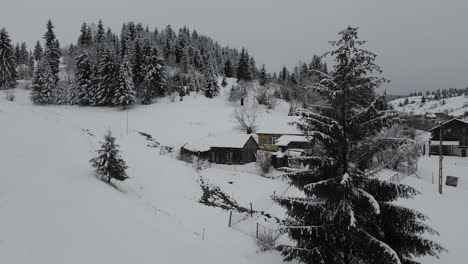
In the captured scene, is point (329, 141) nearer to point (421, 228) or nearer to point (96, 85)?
point (421, 228)

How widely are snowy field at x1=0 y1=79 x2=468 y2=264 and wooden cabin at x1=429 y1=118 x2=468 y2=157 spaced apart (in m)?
28.4

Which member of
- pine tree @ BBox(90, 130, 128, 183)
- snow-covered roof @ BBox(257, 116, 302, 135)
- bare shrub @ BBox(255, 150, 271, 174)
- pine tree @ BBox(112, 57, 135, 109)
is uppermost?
pine tree @ BBox(112, 57, 135, 109)

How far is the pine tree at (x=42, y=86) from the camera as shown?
212 feet

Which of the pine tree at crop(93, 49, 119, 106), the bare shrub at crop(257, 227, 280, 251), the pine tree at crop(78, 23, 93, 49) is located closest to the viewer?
the bare shrub at crop(257, 227, 280, 251)

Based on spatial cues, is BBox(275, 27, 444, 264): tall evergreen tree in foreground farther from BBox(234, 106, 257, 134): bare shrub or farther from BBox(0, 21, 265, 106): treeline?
BBox(0, 21, 265, 106): treeline

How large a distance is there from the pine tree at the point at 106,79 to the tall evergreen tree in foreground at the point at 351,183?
2451 inches

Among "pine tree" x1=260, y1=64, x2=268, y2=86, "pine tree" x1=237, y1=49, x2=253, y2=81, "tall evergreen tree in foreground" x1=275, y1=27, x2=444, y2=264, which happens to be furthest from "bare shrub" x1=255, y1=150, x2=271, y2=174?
"pine tree" x1=237, y1=49, x2=253, y2=81

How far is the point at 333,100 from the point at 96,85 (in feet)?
218

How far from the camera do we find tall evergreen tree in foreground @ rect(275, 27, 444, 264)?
1059 cm

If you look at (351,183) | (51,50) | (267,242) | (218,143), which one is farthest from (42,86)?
(351,183)

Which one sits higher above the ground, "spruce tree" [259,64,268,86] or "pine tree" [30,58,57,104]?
"spruce tree" [259,64,268,86]

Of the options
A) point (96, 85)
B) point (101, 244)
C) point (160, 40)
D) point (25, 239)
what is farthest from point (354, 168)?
point (160, 40)

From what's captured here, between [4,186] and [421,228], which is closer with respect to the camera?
[421,228]

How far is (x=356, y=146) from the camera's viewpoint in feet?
36.0
